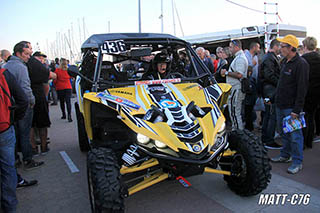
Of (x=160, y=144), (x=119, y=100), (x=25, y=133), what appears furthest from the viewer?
(x=25, y=133)

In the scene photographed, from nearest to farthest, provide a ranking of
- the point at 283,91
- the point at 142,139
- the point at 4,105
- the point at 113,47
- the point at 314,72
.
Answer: the point at 142,139 → the point at 4,105 → the point at 113,47 → the point at 283,91 → the point at 314,72

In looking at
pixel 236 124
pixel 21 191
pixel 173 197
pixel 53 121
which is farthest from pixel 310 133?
pixel 53 121

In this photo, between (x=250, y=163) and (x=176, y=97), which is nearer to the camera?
(x=250, y=163)

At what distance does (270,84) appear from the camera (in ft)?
16.7

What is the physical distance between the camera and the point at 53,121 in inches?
358

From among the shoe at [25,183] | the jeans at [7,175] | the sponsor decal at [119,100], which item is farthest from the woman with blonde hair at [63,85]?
the sponsor decal at [119,100]

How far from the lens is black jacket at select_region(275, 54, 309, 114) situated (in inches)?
151

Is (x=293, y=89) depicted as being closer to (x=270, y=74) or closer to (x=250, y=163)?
(x=270, y=74)

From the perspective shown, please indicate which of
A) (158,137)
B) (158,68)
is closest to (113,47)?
A: (158,68)

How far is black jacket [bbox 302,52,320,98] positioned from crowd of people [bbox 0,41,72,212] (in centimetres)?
453

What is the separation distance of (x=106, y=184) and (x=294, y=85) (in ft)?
10.0

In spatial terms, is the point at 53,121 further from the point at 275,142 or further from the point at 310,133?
the point at 310,133

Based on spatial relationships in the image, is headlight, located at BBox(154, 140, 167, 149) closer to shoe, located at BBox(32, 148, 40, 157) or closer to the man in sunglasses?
the man in sunglasses

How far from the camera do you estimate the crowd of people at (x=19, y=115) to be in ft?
9.72
